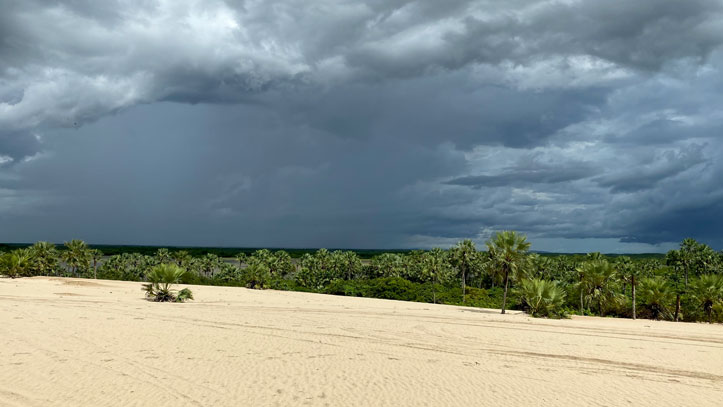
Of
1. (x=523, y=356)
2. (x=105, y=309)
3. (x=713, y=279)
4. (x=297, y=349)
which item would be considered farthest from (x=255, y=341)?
(x=713, y=279)

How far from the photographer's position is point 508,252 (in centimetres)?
3819

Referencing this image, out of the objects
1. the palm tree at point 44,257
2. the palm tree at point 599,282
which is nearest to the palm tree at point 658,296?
the palm tree at point 599,282

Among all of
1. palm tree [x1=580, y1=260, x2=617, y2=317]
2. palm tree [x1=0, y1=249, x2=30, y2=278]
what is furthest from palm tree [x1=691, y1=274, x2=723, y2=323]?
palm tree [x1=0, y1=249, x2=30, y2=278]

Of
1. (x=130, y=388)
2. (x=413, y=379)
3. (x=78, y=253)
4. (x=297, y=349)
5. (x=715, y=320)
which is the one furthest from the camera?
(x=78, y=253)

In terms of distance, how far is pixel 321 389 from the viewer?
12312mm

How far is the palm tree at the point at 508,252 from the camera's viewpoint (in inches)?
1494

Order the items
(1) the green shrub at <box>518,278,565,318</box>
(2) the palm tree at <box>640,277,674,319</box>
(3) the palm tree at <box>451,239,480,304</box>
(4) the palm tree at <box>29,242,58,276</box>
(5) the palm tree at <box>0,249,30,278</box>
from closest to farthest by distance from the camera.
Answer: (1) the green shrub at <box>518,278,565,318</box>, (2) the palm tree at <box>640,277,674,319</box>, (5) the palm tree at <box>0,249,30,278</box>, (4) the palm tree at <box>29,242,58,276</box>, (3) the palm tree at <box>451,239,480,304</box>

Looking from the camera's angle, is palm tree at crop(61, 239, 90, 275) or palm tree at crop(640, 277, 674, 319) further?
palm tree at crop(61, 239, 90, 275)

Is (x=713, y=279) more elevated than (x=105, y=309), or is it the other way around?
(x=713, y=279)

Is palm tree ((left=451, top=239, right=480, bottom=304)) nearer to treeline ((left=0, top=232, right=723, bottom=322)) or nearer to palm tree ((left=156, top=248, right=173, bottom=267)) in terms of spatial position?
treeline ((left=0, top=232, right=723, bottom=322))

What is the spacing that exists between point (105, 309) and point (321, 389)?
2141 centimetres

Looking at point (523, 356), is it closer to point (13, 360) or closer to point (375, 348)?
point (375, 348)

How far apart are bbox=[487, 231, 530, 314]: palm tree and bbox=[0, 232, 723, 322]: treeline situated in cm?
8

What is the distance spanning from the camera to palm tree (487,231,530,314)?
37.9m
